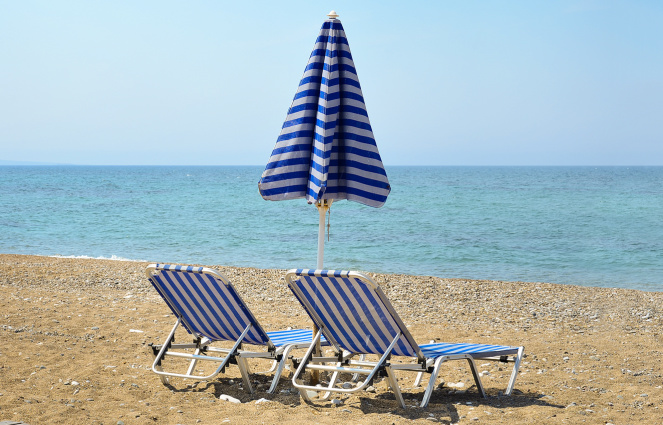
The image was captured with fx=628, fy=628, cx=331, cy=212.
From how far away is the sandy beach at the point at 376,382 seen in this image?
12.9 ft

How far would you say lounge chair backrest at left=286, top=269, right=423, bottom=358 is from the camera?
375cm

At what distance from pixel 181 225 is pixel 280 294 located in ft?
59.3

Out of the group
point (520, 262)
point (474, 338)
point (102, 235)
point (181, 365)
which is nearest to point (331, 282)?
point (181, 365)

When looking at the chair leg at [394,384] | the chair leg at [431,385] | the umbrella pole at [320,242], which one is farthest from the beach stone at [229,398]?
the chair leg at [431,385]

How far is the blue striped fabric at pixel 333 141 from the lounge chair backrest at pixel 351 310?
0.64 m

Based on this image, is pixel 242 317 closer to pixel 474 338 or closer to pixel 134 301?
pixel 474 338

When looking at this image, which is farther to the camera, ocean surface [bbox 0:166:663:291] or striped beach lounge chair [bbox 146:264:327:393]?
ocean surface [bbox 0:166:663:291]

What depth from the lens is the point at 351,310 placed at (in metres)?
3.91

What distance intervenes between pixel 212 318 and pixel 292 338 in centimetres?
70

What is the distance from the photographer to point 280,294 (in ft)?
29.9

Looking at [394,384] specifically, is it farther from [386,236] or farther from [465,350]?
[386,236]

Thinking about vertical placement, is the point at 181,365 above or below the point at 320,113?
below

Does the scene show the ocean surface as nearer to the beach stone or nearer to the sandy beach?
the sandy beach

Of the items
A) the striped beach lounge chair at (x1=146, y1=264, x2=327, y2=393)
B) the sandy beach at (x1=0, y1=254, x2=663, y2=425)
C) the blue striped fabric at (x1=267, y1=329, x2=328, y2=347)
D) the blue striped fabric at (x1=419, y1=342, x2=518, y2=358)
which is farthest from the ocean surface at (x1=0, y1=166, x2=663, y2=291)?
the striped beach lounge chair at (x1=146, y1=264, x2=327, y2=393)
